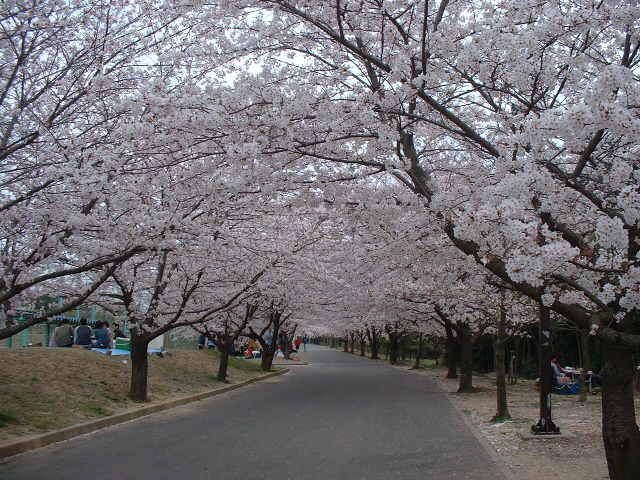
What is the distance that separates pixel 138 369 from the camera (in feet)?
51.2

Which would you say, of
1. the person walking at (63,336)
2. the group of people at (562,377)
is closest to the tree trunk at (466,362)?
the group of people at (562,377)

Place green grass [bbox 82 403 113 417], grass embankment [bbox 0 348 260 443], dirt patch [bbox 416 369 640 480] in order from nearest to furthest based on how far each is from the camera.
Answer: dirt patch [bbox 416 369 640 480] → grass embankment [bbox 0 348 260 443] → green grass [bbox 82 403 113 417]

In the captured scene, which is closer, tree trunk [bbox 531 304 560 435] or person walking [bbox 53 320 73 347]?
tree trunk [bbox 531 304 560 435]

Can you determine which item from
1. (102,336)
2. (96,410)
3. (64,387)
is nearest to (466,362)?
(102,336)

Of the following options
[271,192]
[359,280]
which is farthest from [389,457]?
[359,280]

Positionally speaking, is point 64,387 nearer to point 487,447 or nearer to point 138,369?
point 138,369

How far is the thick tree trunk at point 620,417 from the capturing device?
21.9 feet

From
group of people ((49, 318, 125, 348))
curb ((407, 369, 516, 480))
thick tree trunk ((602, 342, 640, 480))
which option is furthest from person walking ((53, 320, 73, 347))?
thick tree trunk ((602, 342, 640, 480))

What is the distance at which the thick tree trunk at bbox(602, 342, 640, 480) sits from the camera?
21.9 ft

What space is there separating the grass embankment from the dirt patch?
7.49 meters

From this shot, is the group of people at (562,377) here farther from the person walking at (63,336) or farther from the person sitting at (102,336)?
the person walking at (63,336)

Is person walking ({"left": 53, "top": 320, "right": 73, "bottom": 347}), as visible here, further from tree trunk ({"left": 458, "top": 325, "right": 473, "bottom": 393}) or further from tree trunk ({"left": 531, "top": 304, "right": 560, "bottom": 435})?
tree trunk ({"left": 531, "top": 304, "right": 560, "bottom": 435})

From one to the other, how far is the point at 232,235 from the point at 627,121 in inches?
412

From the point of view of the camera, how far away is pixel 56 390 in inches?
527
